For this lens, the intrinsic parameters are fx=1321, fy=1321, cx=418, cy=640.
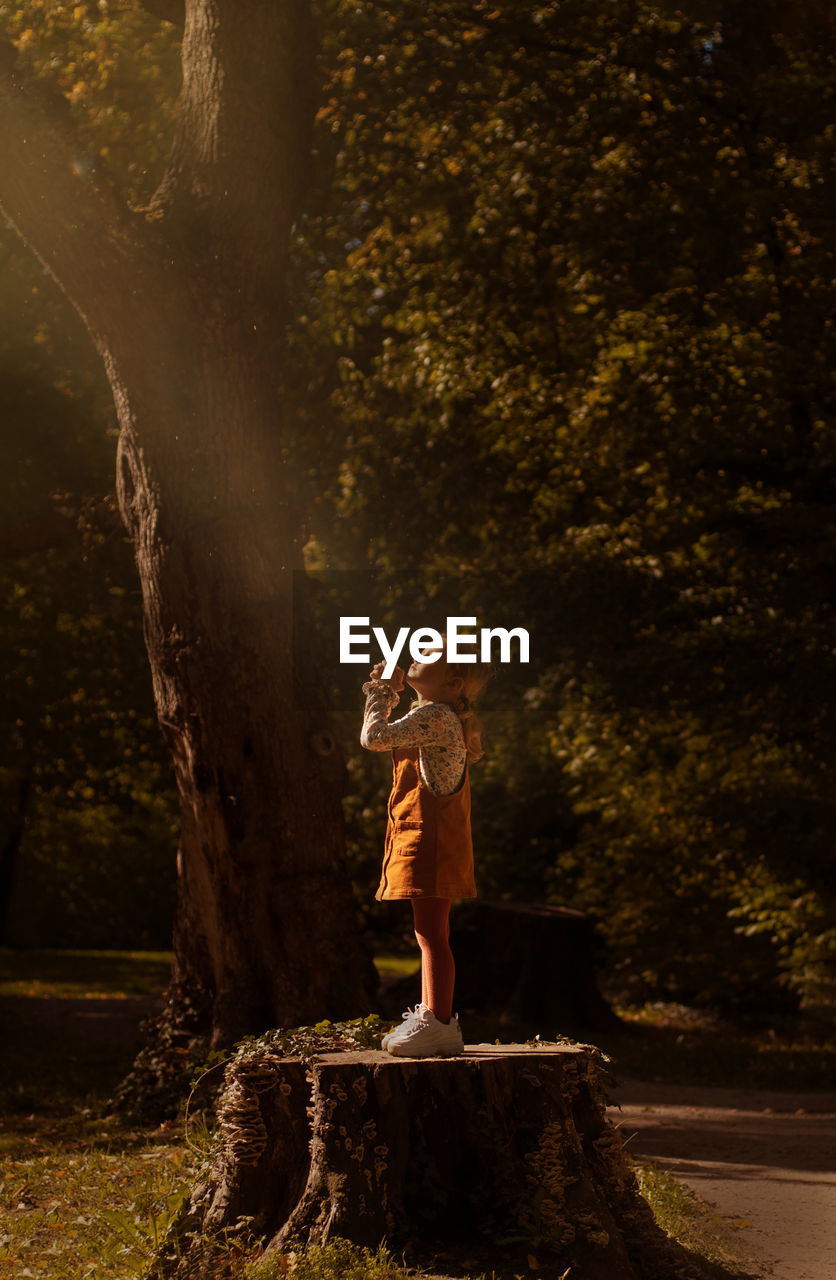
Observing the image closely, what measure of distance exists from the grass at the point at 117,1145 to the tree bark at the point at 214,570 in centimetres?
128

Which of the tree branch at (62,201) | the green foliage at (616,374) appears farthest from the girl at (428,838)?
the green foliage at (616,374)

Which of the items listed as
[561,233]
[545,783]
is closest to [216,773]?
[561,233]

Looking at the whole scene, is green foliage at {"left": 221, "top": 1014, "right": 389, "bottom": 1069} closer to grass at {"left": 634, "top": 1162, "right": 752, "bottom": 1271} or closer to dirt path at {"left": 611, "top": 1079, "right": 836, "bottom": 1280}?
dirt path at {"left": 611, "top": 1079, "right": 836, "bottom": 1280}

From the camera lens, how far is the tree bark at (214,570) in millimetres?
8617

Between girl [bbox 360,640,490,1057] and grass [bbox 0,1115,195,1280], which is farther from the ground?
girl [bbox 360,640,490,1057]

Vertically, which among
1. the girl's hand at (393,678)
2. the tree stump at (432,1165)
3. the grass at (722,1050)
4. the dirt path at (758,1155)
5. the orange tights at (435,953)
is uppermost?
the girl's hand at (393,678)

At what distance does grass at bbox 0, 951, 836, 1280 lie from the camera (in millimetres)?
5188

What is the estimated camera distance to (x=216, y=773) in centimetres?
861

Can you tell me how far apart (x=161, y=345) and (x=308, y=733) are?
9.12 ft

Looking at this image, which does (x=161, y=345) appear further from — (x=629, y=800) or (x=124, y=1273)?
(x=629, y=800)

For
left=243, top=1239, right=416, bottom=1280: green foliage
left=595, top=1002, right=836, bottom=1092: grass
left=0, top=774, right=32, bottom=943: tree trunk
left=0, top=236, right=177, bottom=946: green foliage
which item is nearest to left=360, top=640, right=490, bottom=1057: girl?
left=243, top=1239, right=416, bottom=1280: green foliage

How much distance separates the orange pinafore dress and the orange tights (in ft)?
0.24

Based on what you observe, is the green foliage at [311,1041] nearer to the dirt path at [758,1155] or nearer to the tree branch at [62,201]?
the dirt path at [758,1155]

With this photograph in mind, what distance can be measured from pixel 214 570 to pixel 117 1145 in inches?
142
